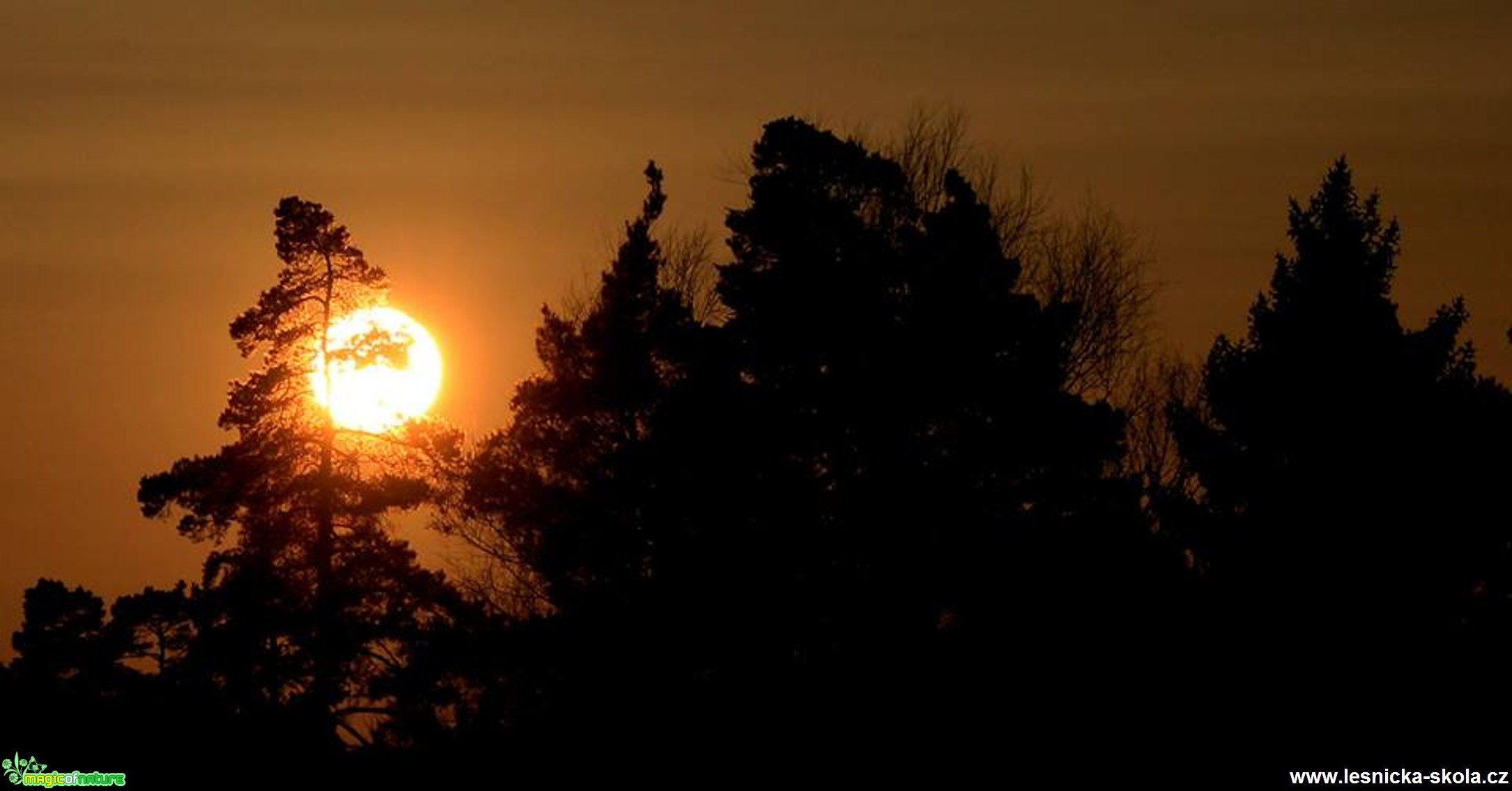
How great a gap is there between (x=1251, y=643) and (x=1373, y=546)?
3670 mm

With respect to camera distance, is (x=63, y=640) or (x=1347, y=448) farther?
(x=63, y=640)

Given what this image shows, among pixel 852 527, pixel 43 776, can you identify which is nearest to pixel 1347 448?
pixel 852 527

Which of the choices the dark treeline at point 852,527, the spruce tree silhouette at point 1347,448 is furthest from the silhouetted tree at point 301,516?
the spruce tree silhouette at point 1347,448

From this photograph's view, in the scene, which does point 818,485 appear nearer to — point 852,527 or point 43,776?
point 852,527

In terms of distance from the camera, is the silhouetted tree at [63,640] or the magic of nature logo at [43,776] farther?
the silhouetted tree at [63,640]

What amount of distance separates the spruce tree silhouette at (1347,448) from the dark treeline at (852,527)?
2.5 inches

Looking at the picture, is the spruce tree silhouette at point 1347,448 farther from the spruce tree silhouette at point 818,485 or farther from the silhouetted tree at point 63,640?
the silhouetted tree at point 63,640

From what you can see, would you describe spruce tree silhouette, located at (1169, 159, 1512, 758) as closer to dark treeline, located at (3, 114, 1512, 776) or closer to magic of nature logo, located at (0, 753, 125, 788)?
dark treeline, located at (3, 114, 1512, 776)

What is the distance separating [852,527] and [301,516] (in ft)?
35.2

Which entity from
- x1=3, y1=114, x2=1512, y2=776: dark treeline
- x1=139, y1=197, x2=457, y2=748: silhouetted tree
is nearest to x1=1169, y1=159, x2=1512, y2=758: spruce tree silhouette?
x1=3, y1=114, x2=1512, y2=776: dark treeline

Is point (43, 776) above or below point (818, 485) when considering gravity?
below

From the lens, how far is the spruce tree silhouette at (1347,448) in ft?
156

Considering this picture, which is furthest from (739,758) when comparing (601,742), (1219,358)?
(1219,358)

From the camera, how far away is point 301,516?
5097 cm
